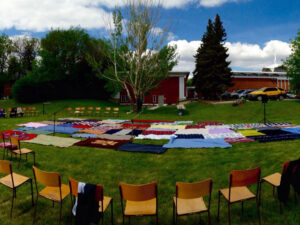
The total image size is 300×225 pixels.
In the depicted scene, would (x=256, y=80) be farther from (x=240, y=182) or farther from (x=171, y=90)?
(x=240, y=182)

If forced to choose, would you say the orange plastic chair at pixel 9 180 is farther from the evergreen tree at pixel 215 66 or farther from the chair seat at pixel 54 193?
the evergreen tree at pixel 215 66

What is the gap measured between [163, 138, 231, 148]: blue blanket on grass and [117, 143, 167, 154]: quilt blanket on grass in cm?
48

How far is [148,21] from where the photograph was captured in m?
22.8

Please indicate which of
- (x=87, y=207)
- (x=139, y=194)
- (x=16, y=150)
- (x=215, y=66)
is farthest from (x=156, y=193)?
(x=215, y=66)

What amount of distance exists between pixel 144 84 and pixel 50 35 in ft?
70.5

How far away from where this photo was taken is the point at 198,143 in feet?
31.2

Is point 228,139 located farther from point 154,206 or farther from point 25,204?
point 25,204

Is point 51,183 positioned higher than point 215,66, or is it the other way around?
point 215,66

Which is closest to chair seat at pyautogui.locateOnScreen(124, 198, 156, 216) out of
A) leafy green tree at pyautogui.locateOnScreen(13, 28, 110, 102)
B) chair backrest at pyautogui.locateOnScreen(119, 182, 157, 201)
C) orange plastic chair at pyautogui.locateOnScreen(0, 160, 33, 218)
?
chair backrest at pyautogui.locateOnScreen(119, 182, 157, 201)

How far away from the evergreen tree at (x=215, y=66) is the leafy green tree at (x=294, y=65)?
7.38 m

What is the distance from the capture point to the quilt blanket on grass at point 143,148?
8.61 metres

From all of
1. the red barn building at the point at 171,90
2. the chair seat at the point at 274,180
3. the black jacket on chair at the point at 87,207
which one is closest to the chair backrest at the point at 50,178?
the black jacket on chair at the point at 87,207

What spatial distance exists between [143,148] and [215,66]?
78.9ft

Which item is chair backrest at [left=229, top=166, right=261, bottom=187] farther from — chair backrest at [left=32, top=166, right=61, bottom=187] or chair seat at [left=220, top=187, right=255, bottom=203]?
chair backrest at [left=32, top=166, right=61, bottom=187]
